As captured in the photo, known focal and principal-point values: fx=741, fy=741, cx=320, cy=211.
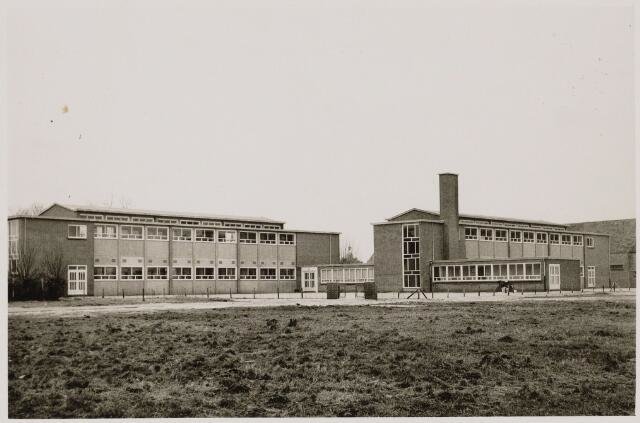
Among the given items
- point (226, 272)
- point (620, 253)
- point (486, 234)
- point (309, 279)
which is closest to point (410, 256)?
point (486, 234)

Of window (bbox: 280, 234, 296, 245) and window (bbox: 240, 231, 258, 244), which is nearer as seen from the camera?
window (bbox: 240, 231, 258, 244)

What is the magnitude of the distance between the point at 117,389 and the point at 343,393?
A: 357 cm

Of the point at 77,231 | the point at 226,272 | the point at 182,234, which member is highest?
the point at 77,231

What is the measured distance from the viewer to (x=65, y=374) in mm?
12523

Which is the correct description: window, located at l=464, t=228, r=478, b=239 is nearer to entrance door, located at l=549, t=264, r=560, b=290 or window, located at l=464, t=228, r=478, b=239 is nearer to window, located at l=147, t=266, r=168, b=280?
entrance door, located at l=549, t=264, r=560, b=290

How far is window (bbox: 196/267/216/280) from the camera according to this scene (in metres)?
65.8

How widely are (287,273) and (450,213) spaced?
1798 centimetres

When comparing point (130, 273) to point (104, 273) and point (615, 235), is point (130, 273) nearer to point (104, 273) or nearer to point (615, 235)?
point (104, 273)


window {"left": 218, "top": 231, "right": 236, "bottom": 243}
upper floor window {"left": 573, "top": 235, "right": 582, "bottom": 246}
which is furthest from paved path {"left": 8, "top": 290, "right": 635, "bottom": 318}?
upper floor window {"left": 573, "top": 235, "right": 582, "bottom": 246}

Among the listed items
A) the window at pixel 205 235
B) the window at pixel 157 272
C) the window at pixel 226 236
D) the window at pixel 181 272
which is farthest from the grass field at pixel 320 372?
the window at pixel 226 236

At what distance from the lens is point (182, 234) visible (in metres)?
65.1

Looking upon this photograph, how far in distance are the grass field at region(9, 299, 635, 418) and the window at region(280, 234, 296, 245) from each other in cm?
5358

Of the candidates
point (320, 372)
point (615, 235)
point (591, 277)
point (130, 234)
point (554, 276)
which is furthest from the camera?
point (615, 235)

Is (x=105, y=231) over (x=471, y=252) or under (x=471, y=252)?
over
